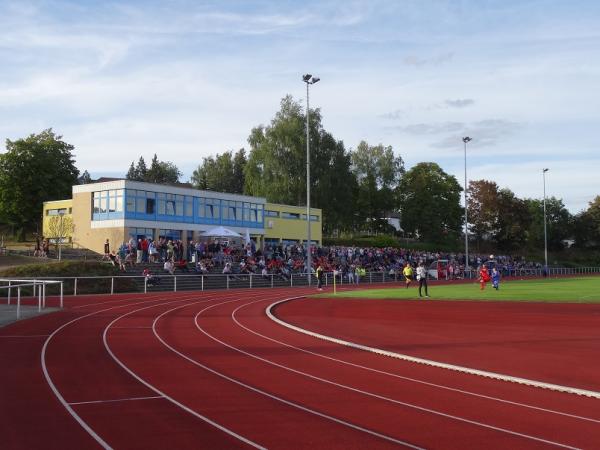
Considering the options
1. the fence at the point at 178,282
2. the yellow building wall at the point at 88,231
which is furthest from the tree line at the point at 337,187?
the fence at the point at 178,282

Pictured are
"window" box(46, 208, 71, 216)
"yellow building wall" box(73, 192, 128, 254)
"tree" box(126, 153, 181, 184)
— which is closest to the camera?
"yellow building wall" box(73, 192, 128, 254)

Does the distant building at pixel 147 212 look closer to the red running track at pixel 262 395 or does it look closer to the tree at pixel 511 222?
the red running track at pixel 262 395

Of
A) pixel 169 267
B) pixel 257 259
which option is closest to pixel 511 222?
pixel 257 259

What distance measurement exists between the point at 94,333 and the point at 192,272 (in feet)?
69.2

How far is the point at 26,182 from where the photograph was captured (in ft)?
186

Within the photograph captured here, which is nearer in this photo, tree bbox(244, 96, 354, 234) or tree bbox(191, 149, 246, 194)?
tree bbox(244, 96, 354, 234)

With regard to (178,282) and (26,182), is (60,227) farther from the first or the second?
Answer: (26,182)

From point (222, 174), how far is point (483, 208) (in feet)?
136

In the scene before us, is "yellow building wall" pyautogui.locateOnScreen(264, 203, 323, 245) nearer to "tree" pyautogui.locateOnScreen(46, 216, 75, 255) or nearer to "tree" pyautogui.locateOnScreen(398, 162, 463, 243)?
"tree" pyautogui.locateOnScreen(46, 216, 75, 255)

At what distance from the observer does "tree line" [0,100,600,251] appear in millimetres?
57781

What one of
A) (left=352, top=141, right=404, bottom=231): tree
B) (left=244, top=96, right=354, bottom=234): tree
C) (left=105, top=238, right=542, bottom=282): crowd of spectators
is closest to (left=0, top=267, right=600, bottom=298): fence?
(left=105, top=238, right=542, bottom=282): crowd of spectators

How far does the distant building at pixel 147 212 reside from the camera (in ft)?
138

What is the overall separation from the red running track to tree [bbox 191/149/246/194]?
8264cm

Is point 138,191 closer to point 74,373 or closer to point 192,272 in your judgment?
point 192,272
